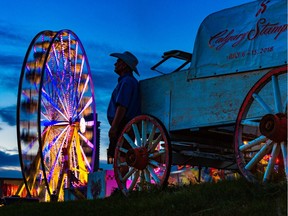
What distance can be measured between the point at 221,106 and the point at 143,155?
1.09 m

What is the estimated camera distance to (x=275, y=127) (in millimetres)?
4246

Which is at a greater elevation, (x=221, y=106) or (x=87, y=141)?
(x=87, y=141)

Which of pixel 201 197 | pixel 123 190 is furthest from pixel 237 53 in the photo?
pixel 123 190

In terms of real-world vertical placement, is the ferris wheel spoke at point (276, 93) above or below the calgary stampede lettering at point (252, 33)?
below

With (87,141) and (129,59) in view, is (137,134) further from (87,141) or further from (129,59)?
(87,141)

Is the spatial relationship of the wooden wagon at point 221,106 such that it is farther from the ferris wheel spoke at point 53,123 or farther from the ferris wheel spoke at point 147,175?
the ferris wheel spoke at point 53,123

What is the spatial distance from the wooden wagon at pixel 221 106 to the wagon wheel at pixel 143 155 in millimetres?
11

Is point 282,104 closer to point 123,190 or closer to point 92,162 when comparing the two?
point 123,190

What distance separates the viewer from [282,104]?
464cm

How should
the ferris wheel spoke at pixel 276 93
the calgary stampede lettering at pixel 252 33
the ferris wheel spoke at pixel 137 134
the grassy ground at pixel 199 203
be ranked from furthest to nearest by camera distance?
the ferris wheel spoke at pixel 137 134 < the calgary stampede lettering at pixel 252 33 < the ferris wheel spoke at pixel 276 93 < the grassy ground at pixel 199 203

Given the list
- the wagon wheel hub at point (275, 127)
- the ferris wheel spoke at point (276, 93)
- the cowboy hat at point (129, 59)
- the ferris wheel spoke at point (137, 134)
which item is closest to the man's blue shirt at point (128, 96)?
the cowboy hat at point (129, 59)

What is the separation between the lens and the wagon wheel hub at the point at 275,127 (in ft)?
13.9

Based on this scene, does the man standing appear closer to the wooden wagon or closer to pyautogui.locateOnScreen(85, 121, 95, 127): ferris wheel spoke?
the wooden wagon

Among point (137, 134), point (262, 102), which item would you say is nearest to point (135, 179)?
point (137, 134)
